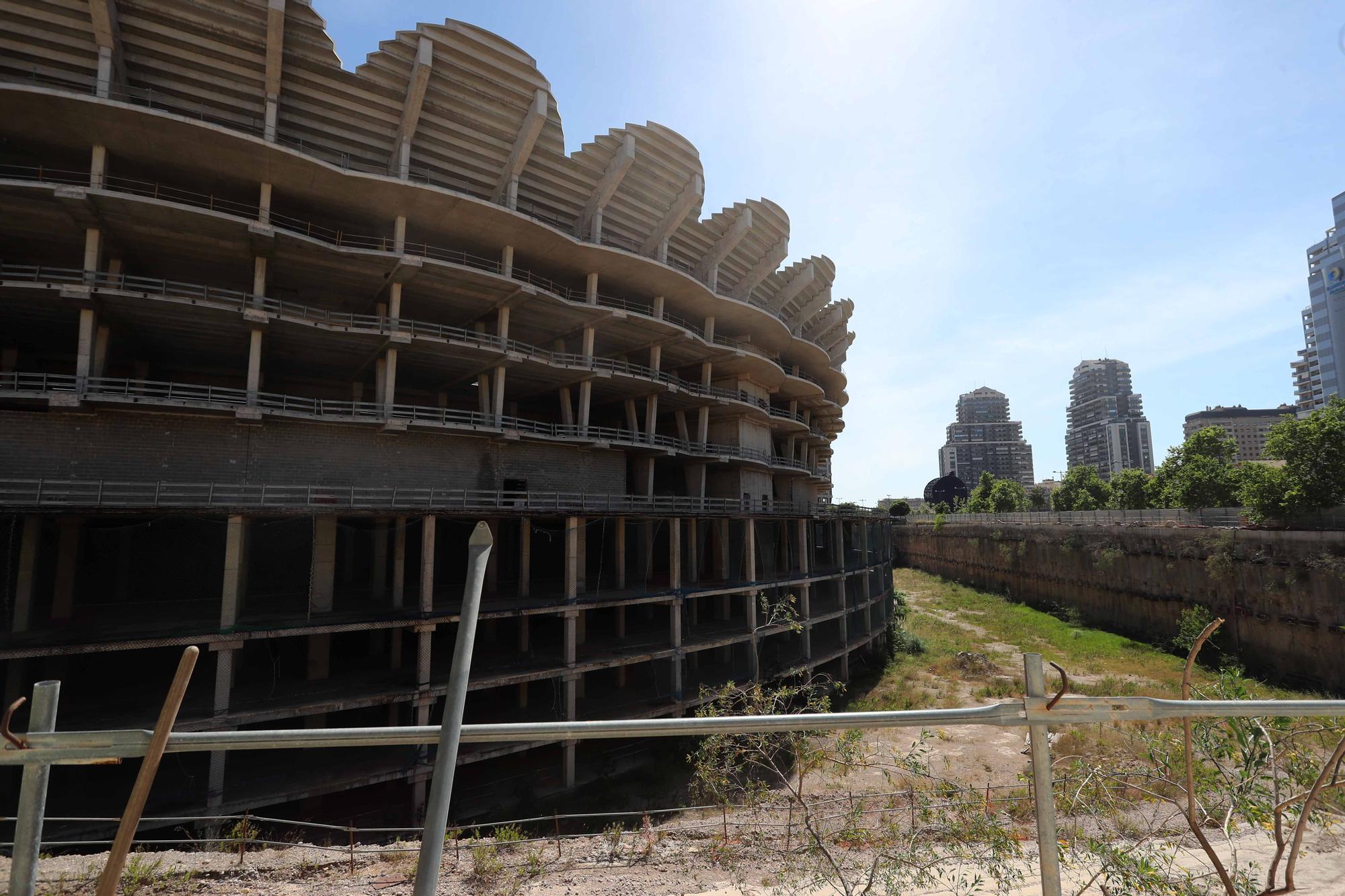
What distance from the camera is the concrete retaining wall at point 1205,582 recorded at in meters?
26.9

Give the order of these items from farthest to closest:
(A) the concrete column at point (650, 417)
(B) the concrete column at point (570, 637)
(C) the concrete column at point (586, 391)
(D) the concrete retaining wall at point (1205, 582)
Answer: (A) the concrete column at point (650, 417) → (D) the concrete retaining wall at point (1205, 582) → (C) the concrete column at point (586, 391) → (B) the concrete column at point (570, 637)

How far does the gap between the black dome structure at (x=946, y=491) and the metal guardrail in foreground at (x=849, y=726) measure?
370ft

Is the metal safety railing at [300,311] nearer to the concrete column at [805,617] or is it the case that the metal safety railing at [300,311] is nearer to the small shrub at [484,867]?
the concrete column at [805,617]

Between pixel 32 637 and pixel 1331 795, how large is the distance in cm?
2443

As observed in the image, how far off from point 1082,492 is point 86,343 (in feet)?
274

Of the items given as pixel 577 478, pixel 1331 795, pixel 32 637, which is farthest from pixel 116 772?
pixel 1331 795

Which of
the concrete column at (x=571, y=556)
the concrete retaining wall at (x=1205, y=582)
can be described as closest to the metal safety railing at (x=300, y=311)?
the concrete column at (x=571, y=556)

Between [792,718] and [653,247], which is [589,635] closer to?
[653,247]

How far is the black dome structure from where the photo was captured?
351 feet

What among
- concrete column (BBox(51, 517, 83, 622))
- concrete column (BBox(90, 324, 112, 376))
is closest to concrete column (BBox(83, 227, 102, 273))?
concrete column (BBox(90, 324, 112, 376))

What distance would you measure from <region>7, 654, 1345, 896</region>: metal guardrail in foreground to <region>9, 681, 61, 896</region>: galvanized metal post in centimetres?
4

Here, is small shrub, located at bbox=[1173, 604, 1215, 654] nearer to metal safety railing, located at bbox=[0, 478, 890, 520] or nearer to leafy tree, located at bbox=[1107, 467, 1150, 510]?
metal safety railing, located at bbox=[0, 478, 890, 520]

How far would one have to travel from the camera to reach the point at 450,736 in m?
2.04

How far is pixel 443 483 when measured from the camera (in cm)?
2356
